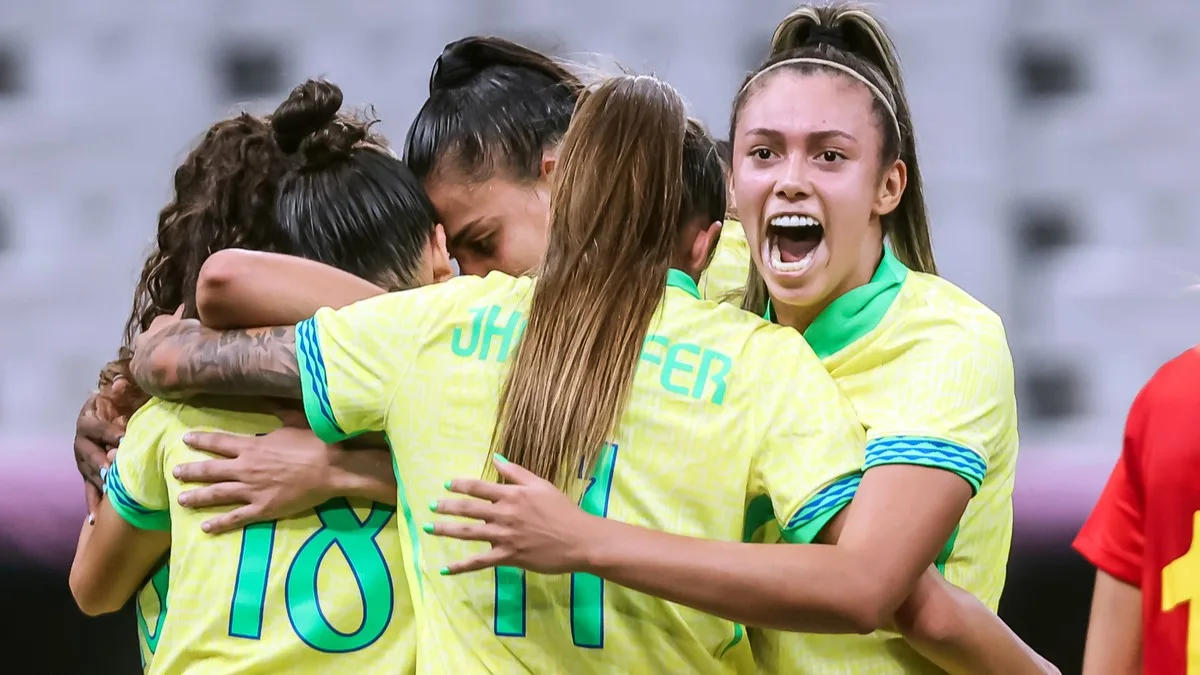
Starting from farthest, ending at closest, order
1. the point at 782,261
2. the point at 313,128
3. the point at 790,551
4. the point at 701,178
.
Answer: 1. the point at 313,128
2. the point at 782,261
3. the point at 701,178
4. the point at 790,551

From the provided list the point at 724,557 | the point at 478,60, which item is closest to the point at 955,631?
the point at 724,557

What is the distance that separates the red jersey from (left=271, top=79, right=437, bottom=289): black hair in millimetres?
889

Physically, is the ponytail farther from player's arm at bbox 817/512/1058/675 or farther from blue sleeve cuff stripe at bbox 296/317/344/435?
blue sleeve cuff stripe at bbox 296/317/344/435

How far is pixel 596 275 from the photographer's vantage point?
1.48 meters

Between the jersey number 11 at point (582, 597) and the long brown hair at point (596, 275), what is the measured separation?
2 centimetres

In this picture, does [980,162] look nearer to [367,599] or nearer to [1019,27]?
[1019,27]

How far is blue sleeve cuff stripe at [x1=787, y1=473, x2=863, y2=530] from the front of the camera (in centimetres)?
138

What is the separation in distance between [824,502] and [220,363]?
69 centimetres

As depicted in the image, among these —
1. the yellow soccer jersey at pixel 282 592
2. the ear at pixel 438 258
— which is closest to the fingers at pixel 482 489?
the yellow soccer jersey at pixel 282 592

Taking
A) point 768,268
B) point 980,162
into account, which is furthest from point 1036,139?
point 768,268

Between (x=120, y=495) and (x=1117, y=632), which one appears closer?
(x=1117, y=632)

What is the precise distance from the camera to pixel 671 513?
1424mm

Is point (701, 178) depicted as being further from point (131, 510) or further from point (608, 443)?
point (131, 510)

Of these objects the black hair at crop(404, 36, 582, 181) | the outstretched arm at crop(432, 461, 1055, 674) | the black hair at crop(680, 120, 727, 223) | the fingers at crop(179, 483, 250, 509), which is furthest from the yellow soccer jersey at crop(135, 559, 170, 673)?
the black hair at crop(680, 120, 727, 223)
